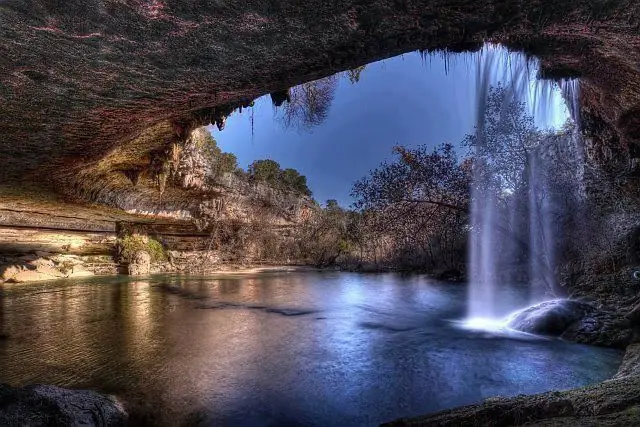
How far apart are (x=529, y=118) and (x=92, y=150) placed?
661 inches

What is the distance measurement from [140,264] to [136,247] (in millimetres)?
1197

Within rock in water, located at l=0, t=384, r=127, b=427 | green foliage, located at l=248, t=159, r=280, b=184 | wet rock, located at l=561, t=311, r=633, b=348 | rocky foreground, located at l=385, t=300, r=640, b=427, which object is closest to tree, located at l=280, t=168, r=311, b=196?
green foliage, located at l=248, t=159, r=280, b=184

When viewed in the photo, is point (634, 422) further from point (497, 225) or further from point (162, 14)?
point (497, 225)

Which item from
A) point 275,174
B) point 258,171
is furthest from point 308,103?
point 275,174

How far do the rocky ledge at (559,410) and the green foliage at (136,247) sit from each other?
75.3 feet

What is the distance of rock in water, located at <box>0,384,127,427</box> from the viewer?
2908 millimetres

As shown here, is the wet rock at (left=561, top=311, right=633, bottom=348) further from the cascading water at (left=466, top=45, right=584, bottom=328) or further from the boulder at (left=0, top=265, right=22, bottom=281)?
the boulder at (left=0, top=265, right=22, bottom=281)

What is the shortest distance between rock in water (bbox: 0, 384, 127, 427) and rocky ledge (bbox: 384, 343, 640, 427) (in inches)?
120

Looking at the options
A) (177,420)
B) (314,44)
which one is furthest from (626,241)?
(177,420)

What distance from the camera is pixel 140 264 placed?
22453 millimetres

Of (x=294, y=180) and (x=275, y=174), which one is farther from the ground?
(x=275, y=174)

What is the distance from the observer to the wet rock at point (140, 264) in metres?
22.2

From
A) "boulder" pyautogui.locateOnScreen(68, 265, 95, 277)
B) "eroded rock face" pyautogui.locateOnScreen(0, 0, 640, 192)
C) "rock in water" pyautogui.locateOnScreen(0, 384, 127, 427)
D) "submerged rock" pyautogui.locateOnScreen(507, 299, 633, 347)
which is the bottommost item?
"boulder" pyautogui.locateOnScreen(68, 265, 95, 277)

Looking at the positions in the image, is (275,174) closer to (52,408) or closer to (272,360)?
(272,360)
